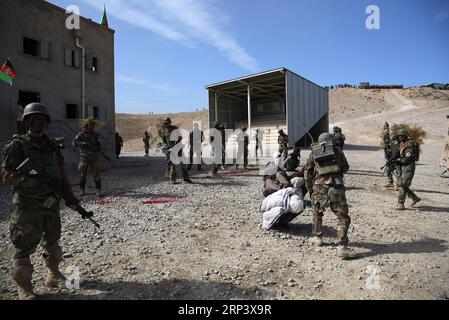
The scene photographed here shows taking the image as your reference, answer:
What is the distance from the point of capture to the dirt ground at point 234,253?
3.22 metres

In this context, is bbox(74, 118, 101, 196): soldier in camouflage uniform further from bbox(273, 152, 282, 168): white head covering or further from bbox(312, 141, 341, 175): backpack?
bbox(312, 141, 341, 175): backpack

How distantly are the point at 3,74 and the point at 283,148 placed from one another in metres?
10.0

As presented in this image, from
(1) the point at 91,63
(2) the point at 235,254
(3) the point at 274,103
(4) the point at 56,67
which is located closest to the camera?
(2) the point at 235,254

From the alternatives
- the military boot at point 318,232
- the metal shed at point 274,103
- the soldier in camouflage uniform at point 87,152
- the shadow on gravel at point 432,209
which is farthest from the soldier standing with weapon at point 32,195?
the metal shed at point 274,103

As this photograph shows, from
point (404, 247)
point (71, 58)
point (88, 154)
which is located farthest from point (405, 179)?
point (71, 58)

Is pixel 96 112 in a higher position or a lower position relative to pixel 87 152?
higher

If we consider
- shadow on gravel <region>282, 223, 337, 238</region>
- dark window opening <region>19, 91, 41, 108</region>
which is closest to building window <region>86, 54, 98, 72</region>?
dark window opening <region>19, 91, 41, 108</region>

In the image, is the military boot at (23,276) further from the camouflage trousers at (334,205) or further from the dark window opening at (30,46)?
the dark window opening at (30,46)

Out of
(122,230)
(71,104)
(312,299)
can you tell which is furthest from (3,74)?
(312,299)

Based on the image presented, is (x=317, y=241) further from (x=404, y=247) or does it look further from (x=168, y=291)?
(x=168, y=291)

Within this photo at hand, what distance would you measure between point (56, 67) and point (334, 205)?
16270mm

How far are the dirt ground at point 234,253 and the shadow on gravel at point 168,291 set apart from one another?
1cm

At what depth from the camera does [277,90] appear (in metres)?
28.6

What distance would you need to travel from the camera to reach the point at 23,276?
2834 millimetres
